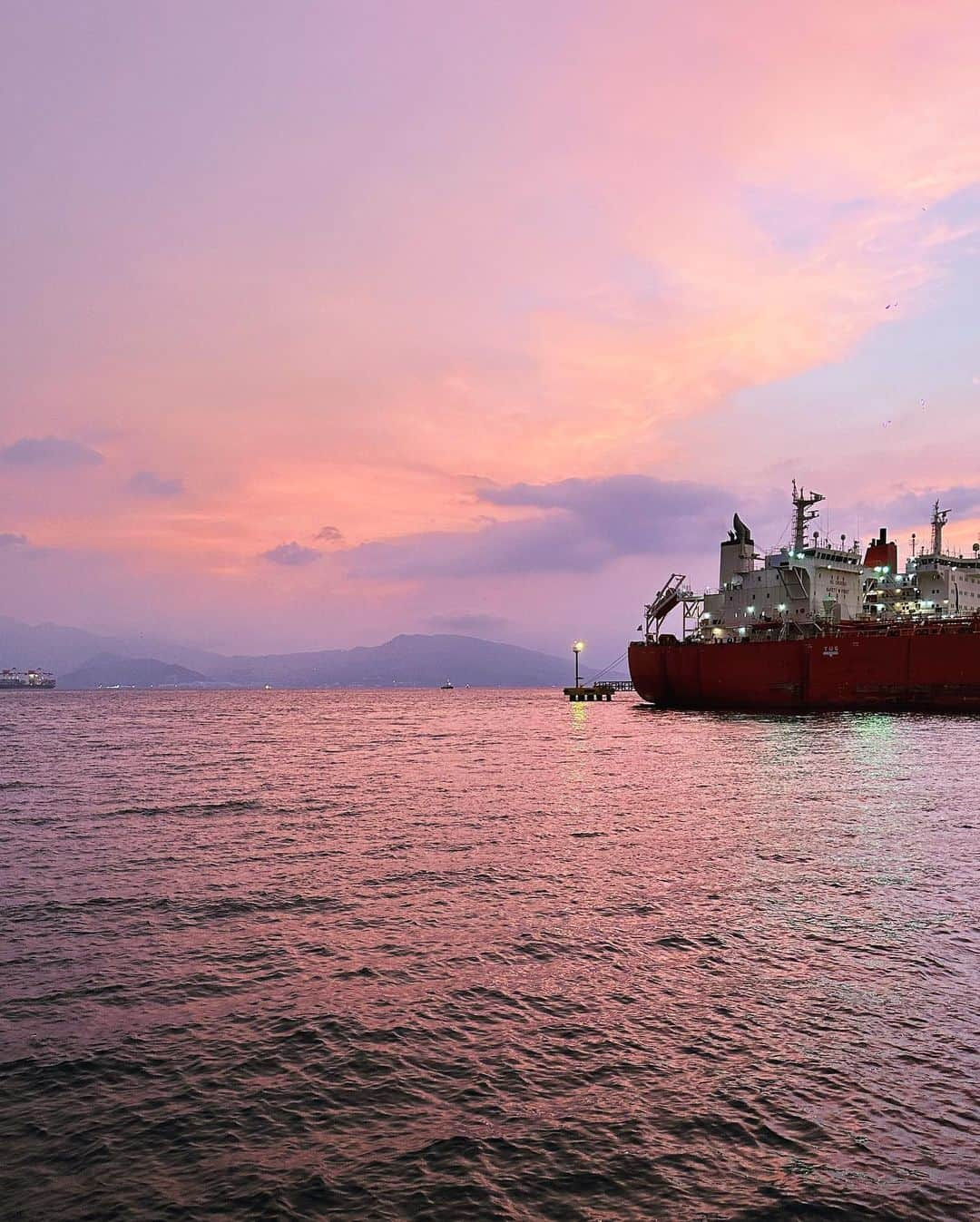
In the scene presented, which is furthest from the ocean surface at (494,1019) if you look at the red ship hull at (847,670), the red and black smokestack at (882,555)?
the red and black smokestack at (882,555)

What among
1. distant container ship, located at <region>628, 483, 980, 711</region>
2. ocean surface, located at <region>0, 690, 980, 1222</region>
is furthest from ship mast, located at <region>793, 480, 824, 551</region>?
ocean surface, located at <region>0, 690, 980, 1222</region>

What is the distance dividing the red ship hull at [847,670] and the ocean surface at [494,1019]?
157 ft

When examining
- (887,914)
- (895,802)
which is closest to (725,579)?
(895,802)

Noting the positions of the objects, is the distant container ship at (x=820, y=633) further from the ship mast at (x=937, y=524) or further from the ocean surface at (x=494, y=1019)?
the ocean surface at (x=494, y=1019)

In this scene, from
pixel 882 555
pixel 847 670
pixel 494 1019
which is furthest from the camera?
pixel 882 555

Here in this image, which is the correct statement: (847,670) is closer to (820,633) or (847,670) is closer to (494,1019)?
(820,633)

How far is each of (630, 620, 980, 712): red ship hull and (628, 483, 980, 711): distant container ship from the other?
9 cm

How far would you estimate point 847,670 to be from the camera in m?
68.8

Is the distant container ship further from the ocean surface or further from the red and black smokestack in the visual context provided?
the ocean surface

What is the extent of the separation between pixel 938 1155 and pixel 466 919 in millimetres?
8019

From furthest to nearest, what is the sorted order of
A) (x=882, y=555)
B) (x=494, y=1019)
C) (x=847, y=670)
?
(x=882, y=555), (x=847, y=670), (x=494, y=1019)

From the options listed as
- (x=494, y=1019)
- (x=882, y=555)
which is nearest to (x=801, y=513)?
(x=882, y=555)

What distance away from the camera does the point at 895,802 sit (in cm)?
2550

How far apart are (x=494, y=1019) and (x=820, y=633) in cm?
7199
